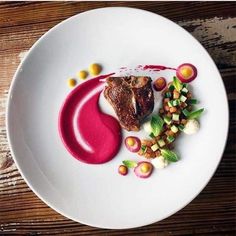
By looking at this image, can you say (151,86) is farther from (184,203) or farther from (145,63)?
(184,203)

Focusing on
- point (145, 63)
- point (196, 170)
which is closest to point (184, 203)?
point (196, 170)

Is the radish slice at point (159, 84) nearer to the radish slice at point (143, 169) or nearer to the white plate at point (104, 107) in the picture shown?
the white plate at point (104, 107)

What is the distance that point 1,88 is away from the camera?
238 cm

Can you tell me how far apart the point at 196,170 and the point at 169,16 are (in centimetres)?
62

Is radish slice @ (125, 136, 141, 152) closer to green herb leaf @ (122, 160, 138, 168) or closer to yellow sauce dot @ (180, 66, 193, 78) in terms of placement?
green herb leaf @ (122, 160, 138, 168)

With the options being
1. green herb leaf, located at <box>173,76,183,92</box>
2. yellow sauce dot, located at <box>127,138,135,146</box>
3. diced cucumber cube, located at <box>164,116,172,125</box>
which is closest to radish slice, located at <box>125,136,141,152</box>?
yellow sauce dot, located at <box>127,138,135,146</box>

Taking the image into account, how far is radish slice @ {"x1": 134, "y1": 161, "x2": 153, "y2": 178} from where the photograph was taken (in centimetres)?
226

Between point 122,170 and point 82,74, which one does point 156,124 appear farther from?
point 82,74

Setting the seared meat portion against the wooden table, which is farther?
the wooden table

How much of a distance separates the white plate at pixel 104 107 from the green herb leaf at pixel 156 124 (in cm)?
10

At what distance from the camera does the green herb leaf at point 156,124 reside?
225 centimetres

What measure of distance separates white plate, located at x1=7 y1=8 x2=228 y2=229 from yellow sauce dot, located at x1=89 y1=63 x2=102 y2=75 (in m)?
0.02

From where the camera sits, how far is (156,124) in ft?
7.40

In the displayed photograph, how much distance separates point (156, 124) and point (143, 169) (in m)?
0.18
